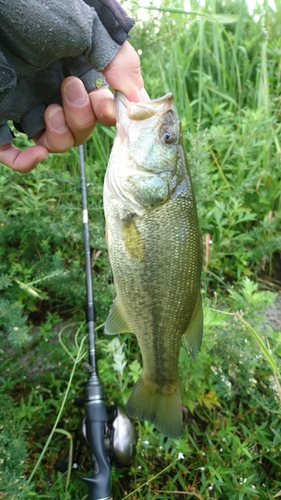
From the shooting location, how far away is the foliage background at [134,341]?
210cm

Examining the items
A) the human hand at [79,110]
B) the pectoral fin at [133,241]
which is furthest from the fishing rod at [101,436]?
the human hand at [79,110]

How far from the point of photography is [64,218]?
260 centimetres

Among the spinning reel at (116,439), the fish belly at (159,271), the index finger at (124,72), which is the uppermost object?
the index finger at (124,72)

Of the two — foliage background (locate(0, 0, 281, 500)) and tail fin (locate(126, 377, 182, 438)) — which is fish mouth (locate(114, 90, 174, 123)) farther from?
tail fin (locate(126, 377, 182, 438))

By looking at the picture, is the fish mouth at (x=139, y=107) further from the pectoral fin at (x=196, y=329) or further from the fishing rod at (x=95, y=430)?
the fishing rod at (x=95, y=430)

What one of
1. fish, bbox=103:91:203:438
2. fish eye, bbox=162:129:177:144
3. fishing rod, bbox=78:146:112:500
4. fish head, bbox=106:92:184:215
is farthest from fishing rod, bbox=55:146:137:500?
fish eye, bbox=162:129:177:144

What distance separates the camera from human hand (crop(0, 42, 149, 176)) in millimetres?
1592

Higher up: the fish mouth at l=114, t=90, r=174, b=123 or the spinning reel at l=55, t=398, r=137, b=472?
the fish mouth at l=114, t=90, r=174, b=123

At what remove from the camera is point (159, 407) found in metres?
1.90

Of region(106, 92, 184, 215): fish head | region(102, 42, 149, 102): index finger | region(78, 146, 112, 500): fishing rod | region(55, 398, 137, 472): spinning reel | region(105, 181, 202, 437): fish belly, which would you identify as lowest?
region(55, 398, 137, 472): spinning reel

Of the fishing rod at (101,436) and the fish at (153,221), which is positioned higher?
the fish at (153,221)

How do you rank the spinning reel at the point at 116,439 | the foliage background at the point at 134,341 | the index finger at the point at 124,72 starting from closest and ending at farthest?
the index finger at the point at 124,72
the spinning reel at the point at 116,439
the foliage background at the point at 134,341

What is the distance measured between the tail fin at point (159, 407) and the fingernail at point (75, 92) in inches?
52.8

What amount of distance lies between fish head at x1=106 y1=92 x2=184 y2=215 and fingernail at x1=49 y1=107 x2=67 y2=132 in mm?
307
